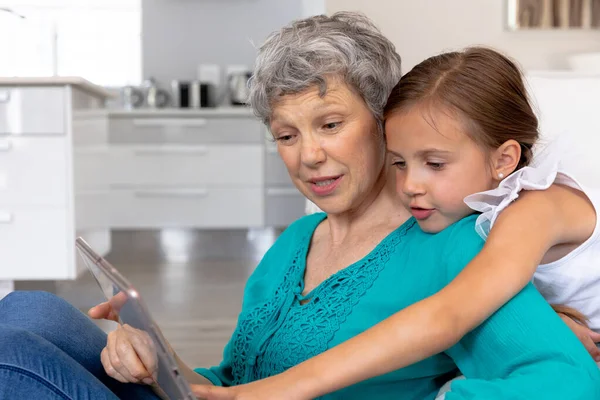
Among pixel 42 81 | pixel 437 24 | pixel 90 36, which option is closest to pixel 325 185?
pixel 437 24

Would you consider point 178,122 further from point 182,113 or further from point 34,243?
point 34,243

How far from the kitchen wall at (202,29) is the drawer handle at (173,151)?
1004mm

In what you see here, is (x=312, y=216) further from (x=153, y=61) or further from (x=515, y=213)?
(x=153, y=61)

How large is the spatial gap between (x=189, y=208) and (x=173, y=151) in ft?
1.31

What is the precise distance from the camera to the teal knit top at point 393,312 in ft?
2.61

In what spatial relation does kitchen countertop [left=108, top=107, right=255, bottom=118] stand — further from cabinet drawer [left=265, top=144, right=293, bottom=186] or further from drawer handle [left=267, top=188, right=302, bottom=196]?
drawer handle [left=267, top=188, right=302, bottom=196]

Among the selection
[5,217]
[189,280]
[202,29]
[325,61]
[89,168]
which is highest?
[202,29]

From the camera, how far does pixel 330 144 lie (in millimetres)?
1110

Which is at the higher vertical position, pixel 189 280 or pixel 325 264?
pixel 325 264

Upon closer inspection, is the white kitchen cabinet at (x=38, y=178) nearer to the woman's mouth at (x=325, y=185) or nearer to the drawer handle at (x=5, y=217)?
the drawer handle at (x=5, y=217)

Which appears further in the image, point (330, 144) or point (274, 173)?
point (274, 173)

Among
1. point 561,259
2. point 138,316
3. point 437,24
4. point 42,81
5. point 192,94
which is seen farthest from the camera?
point 192,94

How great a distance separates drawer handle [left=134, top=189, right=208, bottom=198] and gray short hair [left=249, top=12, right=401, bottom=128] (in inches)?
165

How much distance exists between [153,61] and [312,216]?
493 cm
